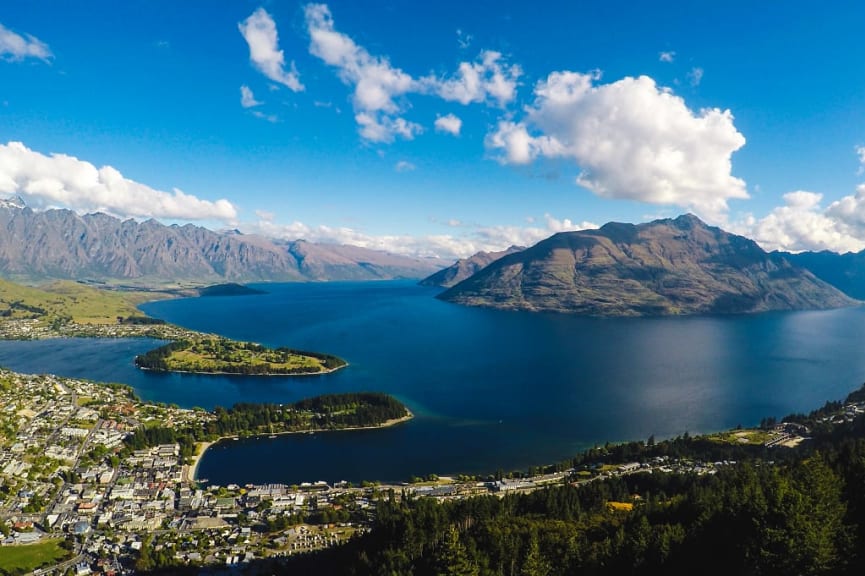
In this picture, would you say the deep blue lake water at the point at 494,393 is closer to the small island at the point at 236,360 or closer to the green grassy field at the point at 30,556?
the small island at the point at 236,360

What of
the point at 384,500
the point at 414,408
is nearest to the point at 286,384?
the point at 414,408

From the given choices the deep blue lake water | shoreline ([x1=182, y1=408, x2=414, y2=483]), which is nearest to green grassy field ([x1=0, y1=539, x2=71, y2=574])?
shoreline ([x1=182, y1=408, x2=414, y2=483])

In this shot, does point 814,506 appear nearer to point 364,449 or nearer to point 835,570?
point 835,570

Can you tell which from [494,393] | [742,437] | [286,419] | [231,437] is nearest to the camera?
[742,437]

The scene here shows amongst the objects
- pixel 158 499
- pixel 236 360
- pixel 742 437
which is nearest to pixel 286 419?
pixel 158 499

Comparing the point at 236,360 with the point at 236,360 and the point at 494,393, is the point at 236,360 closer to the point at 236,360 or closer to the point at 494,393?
the point at 236,360

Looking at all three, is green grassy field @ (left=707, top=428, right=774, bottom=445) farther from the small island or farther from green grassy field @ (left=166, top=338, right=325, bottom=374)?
green grassy field @ (left=166, top=338, right=325, bottom=374)

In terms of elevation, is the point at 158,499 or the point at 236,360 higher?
the point at 236,360
